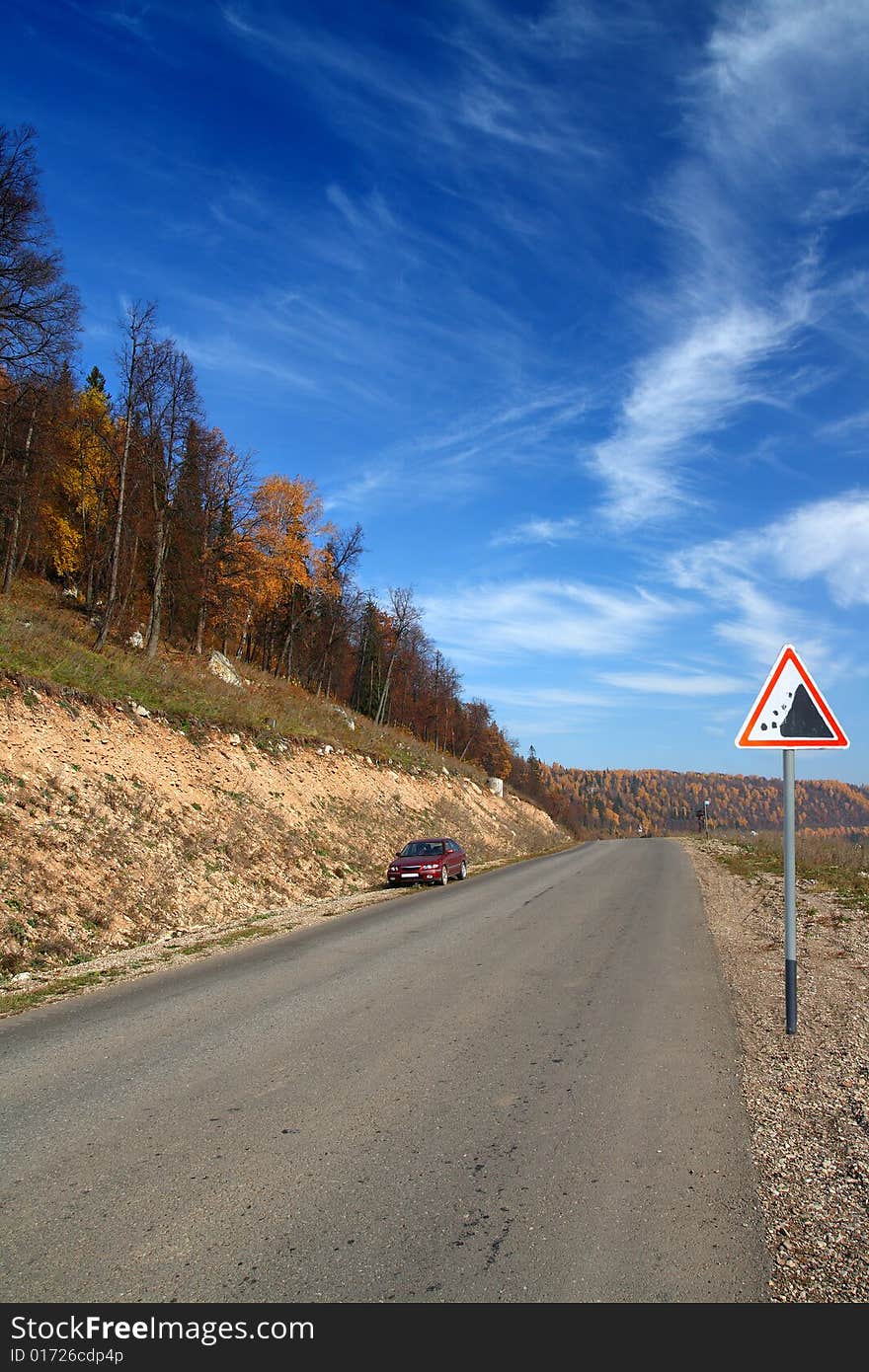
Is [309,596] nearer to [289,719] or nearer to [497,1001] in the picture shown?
[289,719]

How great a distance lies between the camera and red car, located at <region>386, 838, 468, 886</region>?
2120cm

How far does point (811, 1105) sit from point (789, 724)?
309 centimetres

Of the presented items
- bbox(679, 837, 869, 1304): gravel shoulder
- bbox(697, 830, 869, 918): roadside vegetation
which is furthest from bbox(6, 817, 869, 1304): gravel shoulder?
bbox(697, 830, 869, 918): roadside vegetation

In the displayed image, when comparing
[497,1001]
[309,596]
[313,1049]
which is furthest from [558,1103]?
[309,596]

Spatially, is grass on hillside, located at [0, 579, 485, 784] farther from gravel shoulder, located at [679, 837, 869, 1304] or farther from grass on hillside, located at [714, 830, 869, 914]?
grass on hillside, located at [714, 830, 869, 914]

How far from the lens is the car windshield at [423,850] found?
72.7 feet

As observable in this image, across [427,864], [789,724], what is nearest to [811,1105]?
[789,724]

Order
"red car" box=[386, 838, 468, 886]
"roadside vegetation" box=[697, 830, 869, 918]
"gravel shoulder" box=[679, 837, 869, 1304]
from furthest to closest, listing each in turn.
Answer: "red car" box=[386, 838, 468, 886], "roadside vegetation" box=[697, 830, 869, 918], "gravel shoulder" box=[679, 837, 869, 1304]

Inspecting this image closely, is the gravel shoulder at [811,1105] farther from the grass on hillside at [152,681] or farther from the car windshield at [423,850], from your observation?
the grass on hillside at [152,681]

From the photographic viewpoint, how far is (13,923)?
10.7 m

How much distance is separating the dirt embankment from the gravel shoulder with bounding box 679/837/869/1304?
861 centimetres

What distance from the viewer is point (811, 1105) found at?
213 inches

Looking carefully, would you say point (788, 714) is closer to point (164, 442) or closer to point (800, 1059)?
point (800, 1059)

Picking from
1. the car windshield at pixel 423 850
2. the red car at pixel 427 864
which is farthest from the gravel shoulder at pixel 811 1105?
the car windshield at pixel 423 850
